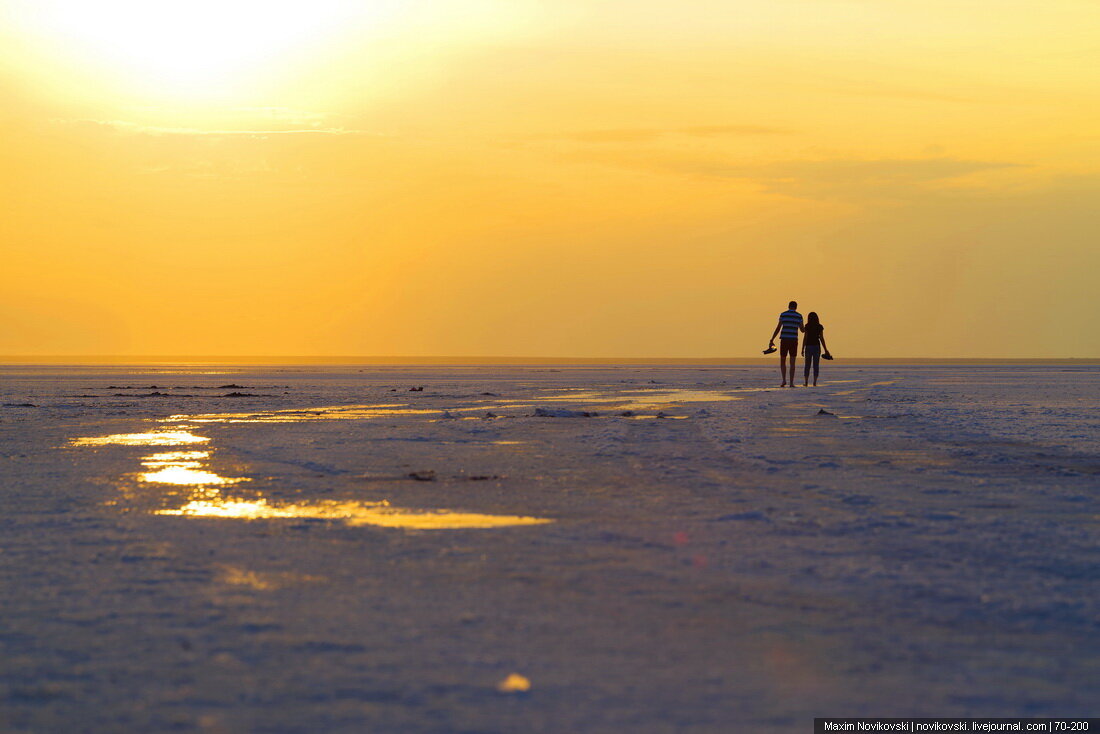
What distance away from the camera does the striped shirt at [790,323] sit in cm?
2531

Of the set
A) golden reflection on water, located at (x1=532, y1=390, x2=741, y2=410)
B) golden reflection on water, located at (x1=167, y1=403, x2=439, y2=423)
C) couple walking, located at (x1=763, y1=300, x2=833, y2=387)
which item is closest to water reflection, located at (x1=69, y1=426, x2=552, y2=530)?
golden reflection on water, located at (x1=167, y1=403, x2=439, y2=423)

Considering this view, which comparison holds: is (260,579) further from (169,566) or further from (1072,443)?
(1072,443)

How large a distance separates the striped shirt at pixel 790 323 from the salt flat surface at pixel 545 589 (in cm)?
1496

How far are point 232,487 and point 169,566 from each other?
2981mm

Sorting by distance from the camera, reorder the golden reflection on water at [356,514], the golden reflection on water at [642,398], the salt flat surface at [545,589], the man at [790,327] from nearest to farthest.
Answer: the salt flat surface at [545,589] → the golden reflection on water at [356,514] → the golden reflection on water at [642,398] → the man at [790,327]

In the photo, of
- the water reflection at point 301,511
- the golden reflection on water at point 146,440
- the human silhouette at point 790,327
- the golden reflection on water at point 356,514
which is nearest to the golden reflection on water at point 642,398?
the human silhouette at point 790,327

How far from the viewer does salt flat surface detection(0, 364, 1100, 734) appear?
3295mm

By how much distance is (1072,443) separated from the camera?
11.2 m

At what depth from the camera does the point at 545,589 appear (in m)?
4.68

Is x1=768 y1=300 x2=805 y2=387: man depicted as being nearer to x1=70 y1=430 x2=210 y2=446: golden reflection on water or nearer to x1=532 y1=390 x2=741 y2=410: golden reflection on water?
x1=532 y1=390 x2=741 y2=410: golden reflection on water

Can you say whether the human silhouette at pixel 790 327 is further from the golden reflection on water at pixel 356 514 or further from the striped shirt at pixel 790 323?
the golden reflection on water at pixel 356 514

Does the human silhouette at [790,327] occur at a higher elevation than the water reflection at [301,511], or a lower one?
higher

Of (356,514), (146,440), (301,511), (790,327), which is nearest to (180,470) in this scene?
(301,511)

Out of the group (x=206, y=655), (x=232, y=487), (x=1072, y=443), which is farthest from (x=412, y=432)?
(x=206, y=655)
